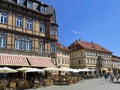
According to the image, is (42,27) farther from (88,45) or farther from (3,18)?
(88,45)

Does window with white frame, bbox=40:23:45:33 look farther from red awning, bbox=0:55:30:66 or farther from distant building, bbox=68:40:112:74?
distant building, bbox=68:40:112:74

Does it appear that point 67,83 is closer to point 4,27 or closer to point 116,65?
point 4,27

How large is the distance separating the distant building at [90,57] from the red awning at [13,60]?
45.4 metres

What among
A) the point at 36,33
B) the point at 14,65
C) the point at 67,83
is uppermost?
the point at 36,33

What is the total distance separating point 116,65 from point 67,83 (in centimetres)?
6708

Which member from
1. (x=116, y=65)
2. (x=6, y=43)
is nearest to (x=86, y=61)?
(x=116, y=65)

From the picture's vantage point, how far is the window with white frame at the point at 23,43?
3506 centimetres

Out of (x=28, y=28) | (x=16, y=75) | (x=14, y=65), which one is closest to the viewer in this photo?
(x=14, y=65)

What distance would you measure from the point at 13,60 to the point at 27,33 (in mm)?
5754

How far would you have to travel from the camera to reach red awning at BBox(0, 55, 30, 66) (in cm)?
3135

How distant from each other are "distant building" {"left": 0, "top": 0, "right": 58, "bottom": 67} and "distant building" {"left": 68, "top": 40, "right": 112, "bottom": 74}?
37.6 m

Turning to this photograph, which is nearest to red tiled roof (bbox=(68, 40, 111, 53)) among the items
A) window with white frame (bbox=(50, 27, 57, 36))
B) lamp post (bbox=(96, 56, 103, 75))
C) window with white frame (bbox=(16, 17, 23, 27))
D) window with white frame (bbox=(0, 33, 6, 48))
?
lamp post (bbox=(96, 56, 103, 75))

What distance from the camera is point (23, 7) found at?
36125 mm

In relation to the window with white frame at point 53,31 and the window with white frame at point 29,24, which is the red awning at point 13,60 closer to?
the window with white frame at point 29,24
